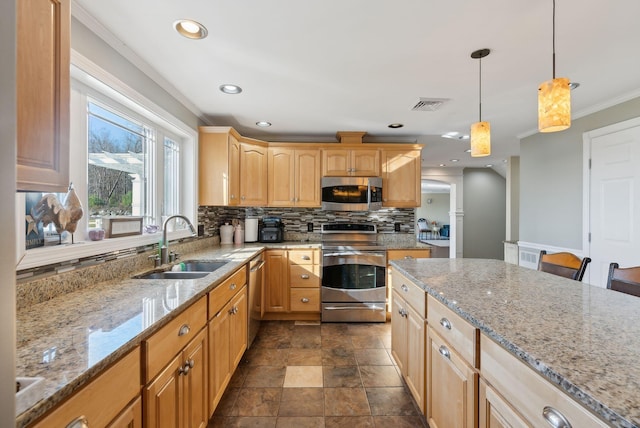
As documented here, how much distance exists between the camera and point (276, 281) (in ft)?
11.1

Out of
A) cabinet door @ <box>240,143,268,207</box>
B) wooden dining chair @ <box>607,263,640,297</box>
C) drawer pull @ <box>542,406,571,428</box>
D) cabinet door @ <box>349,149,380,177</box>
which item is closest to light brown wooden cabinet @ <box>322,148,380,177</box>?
cabinet door @ <box>349,149,380,177</box>

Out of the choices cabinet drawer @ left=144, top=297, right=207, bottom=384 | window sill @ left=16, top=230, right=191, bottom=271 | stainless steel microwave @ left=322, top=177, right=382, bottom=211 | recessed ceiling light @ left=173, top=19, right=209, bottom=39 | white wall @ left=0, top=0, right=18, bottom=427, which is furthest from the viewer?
stainless steel microwave @ left=322, top=177, right=382, bottom=211

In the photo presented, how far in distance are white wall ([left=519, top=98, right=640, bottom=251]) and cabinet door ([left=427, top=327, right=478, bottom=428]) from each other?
285 centimetres

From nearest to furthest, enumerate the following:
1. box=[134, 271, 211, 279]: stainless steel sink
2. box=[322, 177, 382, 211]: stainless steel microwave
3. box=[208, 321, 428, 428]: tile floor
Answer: box=[208, 321, 428, 428]: tile floor
box=[134, 271, 211, 279]: stainless steel sink
box=[322, 177, 382, 211]: stainless steel microwave

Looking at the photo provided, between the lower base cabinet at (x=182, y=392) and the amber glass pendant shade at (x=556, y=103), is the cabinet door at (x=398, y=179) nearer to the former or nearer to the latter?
the amber glass pendant shade at (x=556, y=103)

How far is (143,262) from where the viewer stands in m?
2.02

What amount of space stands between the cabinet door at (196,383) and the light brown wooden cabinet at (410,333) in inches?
47.1

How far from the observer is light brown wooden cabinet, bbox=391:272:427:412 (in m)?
1.64

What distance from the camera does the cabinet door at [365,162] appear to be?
3.70m

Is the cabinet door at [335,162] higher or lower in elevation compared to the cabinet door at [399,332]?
higher

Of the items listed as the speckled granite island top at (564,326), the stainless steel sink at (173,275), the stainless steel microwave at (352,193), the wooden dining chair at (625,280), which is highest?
the stainless steel microwave at (352,193)

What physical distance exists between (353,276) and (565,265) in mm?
A: 1966

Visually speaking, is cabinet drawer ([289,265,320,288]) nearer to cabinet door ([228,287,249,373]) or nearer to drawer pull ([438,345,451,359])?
cabinet door ([228,287,249,373])

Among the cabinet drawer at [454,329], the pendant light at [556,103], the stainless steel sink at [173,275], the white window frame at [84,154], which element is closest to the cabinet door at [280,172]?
the white window frame at [84,154]
